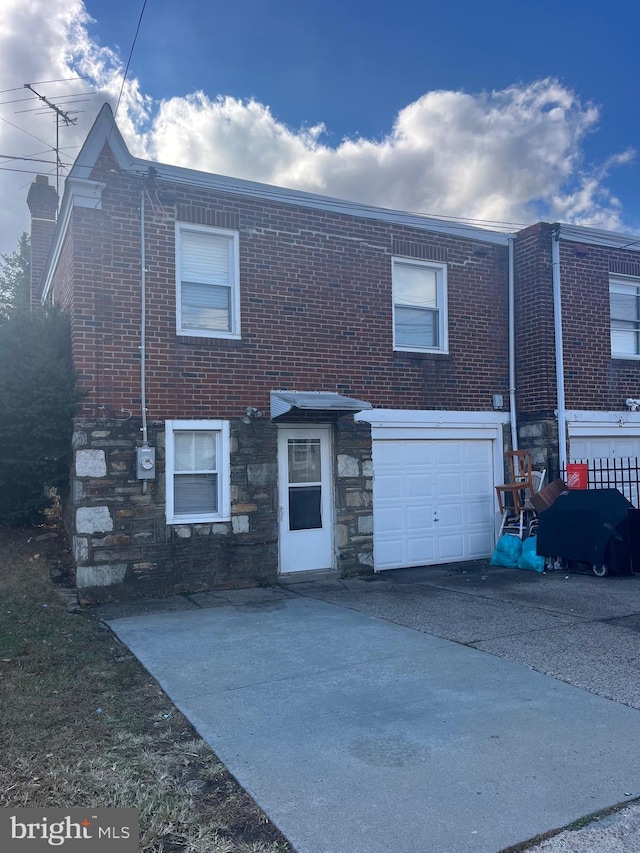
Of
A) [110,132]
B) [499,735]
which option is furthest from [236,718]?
[110,132]

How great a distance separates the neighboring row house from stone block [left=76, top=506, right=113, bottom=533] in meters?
0.03

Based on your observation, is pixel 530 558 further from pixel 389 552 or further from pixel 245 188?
pixel 245 188

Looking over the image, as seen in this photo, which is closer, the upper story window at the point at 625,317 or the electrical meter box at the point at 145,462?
the electrical meter box at the point at 145,462

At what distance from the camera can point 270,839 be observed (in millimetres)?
3221

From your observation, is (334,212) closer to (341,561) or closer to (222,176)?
(222,176)

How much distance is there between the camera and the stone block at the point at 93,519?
832cm

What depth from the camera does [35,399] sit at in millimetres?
8734

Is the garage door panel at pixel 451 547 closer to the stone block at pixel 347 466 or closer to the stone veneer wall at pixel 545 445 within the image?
the stone veneer wall at pixel 545 445

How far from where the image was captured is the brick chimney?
48.8ft

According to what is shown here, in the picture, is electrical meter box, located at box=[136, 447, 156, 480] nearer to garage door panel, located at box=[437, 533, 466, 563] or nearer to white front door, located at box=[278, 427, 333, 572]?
white front door, located at box=[278, 427, 333, 572]

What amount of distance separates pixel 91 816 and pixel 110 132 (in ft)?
26.1

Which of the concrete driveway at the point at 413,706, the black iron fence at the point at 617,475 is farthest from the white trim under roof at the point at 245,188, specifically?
the concrete driveway at the point at 413,706

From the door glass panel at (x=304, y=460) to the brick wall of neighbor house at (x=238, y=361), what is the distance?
329mm

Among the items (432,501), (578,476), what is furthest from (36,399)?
(578,476)
